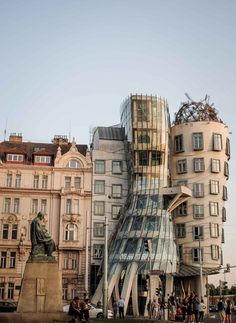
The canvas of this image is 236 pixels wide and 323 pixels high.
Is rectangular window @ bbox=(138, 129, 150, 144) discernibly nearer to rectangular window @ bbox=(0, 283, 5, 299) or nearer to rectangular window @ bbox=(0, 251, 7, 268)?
rectangular window @ bbox=(0, 251, 7, 268)

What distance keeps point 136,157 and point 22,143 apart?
57.1 ft

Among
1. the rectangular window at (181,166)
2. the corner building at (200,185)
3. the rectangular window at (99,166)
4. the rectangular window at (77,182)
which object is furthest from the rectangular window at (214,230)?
the rectangular window at (77,182)

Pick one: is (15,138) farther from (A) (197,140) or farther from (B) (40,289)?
(B) (40,289)

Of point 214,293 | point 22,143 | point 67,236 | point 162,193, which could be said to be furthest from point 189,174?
point 214,293

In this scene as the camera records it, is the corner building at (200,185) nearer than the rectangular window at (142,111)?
Yes

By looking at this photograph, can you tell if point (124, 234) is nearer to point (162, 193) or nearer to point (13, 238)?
point (162, 193)

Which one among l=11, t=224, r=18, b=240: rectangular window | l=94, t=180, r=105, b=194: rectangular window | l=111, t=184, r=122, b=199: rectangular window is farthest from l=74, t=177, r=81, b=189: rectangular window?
l=11, t=224, r=18, b=240: rectangular window

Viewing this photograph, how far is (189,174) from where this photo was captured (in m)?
67.9

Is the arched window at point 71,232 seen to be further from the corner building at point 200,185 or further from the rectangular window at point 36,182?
the corner building at point 200,185

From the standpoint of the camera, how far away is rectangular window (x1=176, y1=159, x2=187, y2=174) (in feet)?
225

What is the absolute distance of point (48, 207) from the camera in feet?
217

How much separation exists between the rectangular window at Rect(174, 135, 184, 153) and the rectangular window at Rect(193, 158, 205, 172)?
2.53 meters

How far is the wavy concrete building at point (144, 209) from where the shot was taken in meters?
59.0

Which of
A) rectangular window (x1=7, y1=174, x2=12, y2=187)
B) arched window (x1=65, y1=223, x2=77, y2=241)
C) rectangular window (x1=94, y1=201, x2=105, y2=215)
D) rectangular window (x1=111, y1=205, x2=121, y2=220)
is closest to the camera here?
arched window (x1=65, y1=223, x2=77, y2=241)
